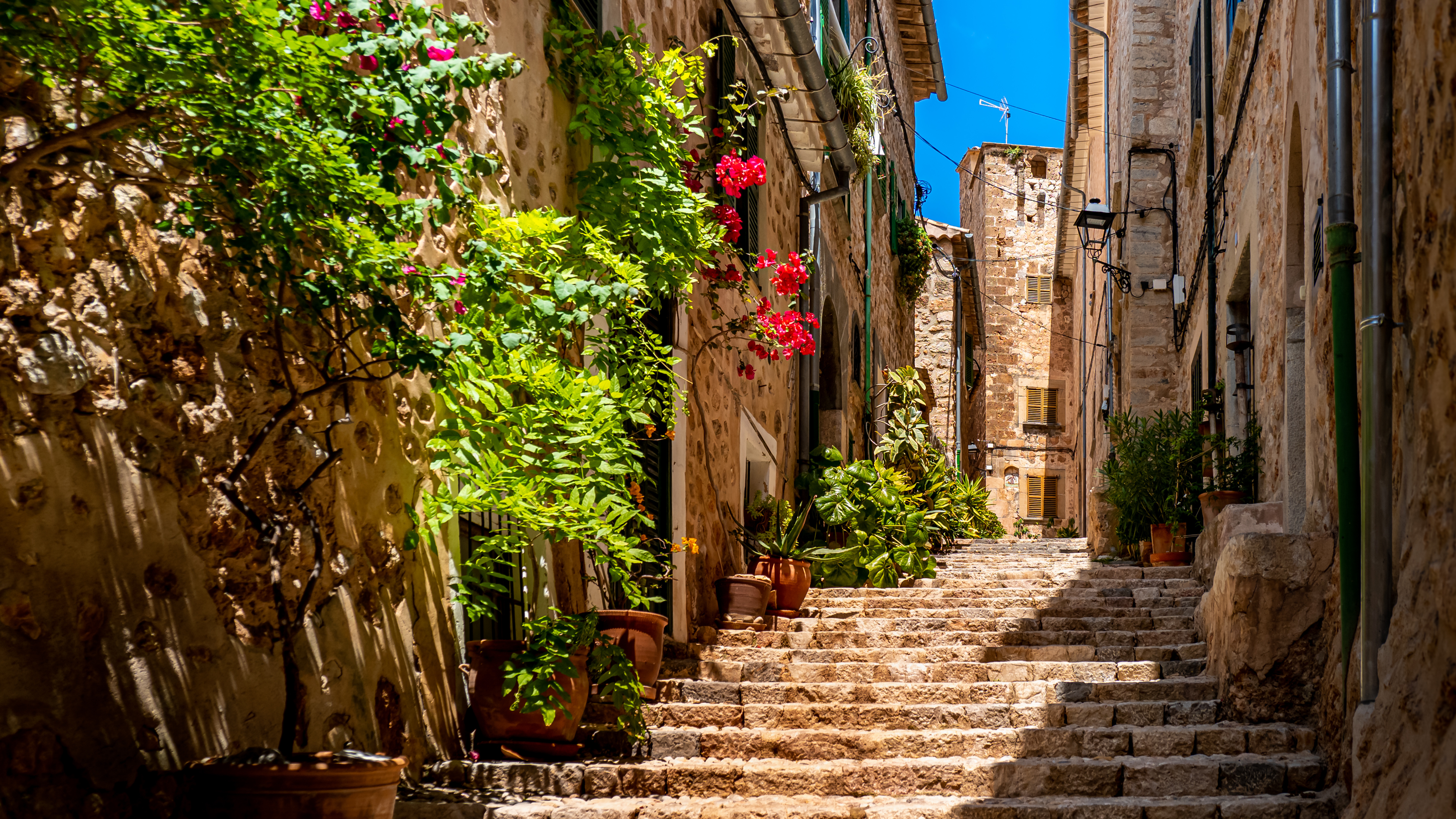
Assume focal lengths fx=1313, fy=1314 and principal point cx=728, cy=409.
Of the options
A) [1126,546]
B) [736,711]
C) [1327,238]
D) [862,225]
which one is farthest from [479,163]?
[862,225]

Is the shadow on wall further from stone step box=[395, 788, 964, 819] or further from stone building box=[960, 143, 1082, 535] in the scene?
stone building box=[960, 143, 1082, 535]

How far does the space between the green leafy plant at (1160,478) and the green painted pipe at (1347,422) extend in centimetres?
579

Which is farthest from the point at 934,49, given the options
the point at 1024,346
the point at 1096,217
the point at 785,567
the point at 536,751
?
the point at 536,751

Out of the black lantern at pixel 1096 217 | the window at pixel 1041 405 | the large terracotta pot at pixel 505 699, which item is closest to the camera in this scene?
the large terracotta pot at pixel 505 699

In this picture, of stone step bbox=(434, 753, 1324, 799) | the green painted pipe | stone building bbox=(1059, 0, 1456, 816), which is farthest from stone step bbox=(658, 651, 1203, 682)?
the green painted pipe

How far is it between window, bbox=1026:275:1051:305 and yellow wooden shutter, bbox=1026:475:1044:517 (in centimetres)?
Answer: 420

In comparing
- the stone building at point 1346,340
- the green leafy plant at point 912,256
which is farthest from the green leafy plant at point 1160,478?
the green leafy plant at point 912,256

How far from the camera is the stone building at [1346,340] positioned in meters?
3.41

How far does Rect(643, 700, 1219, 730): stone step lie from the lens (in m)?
6.02

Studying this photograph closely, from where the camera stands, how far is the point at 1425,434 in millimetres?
3559

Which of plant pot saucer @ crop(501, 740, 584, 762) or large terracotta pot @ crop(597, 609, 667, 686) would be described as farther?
large terracotta pot @ crop(597, 609, 667, 686)

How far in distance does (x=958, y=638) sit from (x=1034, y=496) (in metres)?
21.1

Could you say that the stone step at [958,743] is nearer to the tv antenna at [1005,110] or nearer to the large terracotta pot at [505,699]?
the large terracotta pot at [505,699]

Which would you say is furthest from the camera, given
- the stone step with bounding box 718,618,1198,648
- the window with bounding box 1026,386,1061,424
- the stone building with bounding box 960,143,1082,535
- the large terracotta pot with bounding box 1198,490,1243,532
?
the window with bounding box 1026,386,1061,424
